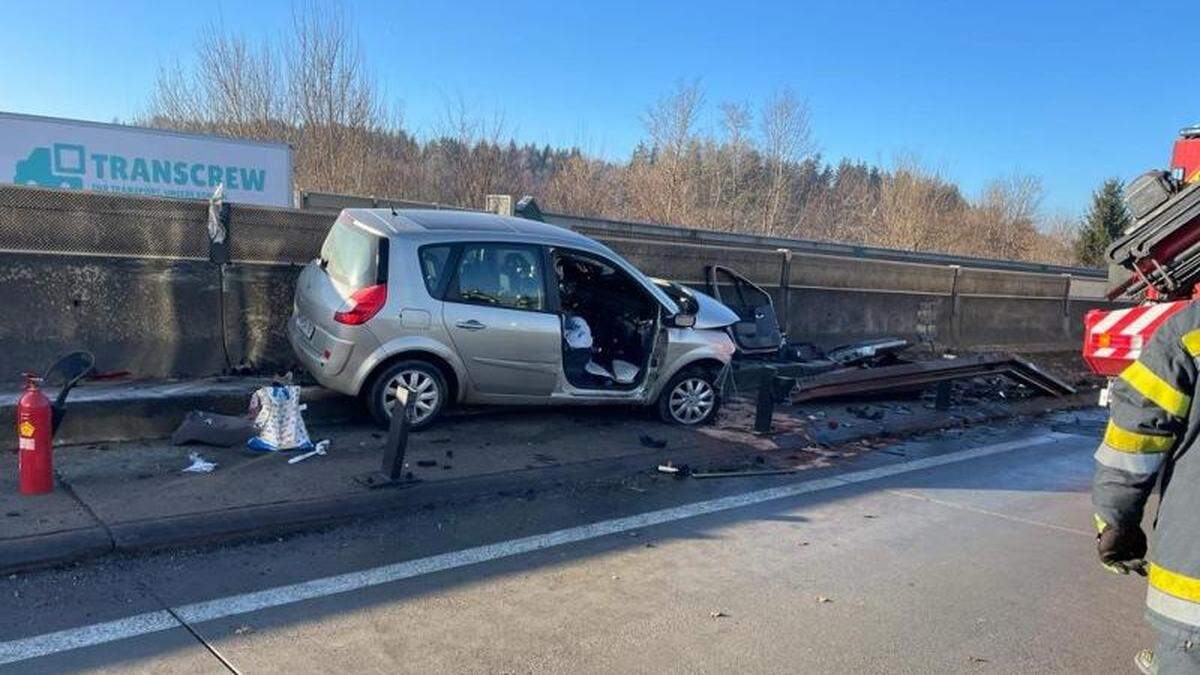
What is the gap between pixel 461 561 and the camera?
480 centimetres

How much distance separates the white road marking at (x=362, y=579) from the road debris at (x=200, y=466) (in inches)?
71.9

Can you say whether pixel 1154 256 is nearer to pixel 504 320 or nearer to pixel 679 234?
pixel 504 320

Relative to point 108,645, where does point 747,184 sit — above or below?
above

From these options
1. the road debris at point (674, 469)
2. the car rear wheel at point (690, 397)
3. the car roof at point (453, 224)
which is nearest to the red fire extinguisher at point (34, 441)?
the car roof at point (453, 224)

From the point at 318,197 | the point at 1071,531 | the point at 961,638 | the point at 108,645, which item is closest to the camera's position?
the point at 108,645

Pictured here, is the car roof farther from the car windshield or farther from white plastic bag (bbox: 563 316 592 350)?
the car windshield

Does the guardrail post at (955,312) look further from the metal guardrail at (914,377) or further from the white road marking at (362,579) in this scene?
the white road marking at (362,579)

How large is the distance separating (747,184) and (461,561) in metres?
39.2

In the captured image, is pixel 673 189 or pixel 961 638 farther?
pixel 673 189

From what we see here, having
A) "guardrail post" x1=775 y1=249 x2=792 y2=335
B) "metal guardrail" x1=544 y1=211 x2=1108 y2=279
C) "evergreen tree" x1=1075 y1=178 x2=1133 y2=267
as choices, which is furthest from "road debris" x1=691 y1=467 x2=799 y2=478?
"evergreen tree" x1=1075 y1=178 x2=1133 y2=267

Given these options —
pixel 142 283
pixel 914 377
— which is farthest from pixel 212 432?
pixel 914 377

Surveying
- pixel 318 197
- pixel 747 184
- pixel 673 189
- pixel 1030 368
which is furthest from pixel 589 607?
pixel 747 184

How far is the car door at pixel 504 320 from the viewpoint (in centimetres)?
706

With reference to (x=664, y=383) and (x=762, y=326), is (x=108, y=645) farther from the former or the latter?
(x=762, y=326)
